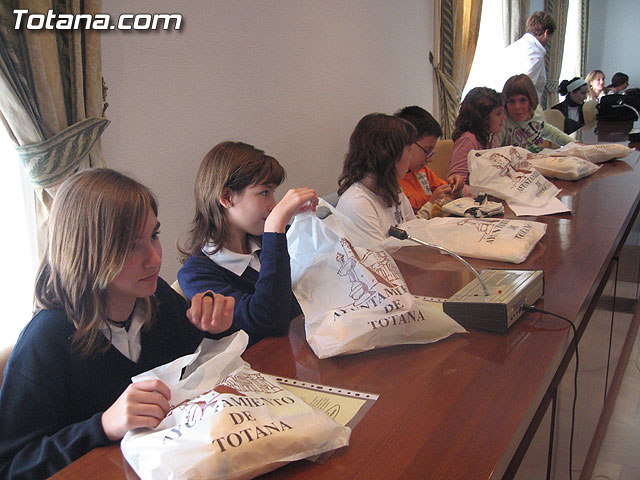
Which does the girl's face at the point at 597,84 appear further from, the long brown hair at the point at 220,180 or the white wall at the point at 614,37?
the long brown hair at the point at 220,180

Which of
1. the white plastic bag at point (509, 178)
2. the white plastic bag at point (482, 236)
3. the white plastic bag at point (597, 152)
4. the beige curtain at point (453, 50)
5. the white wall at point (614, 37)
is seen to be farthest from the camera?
the white wall at point (614, 37)

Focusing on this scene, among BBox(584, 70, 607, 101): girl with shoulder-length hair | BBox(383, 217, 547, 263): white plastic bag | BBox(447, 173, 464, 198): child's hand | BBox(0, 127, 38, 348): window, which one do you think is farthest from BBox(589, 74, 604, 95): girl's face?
BBox(0, 127, 38, 348): window

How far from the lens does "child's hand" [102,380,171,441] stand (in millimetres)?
808

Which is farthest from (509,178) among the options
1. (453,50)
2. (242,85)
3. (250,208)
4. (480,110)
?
(453,50)

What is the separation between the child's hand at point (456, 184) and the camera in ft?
8.58

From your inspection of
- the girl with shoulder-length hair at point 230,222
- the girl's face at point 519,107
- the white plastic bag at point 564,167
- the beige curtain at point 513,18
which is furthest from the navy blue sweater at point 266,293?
the beige curtain at point 513,18

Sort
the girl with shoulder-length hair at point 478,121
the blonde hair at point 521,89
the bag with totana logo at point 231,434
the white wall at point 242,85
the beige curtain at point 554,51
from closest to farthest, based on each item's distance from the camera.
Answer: the bag with totana logo at point 231,434, the white wall at point 242,85, the girl with shoulder-length hair at point 478,121, the blonde hair at point 521,89, the beige curtain at point 554,51

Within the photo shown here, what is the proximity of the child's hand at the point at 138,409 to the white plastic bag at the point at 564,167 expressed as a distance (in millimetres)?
2233

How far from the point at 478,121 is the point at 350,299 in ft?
7.11

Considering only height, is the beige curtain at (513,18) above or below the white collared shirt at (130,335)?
above

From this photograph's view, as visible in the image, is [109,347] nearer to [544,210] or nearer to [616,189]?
[544,210]

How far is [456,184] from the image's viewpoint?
8.61 ft

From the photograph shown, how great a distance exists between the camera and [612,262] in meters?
1.75

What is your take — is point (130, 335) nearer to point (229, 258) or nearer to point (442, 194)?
point (229, 258)
